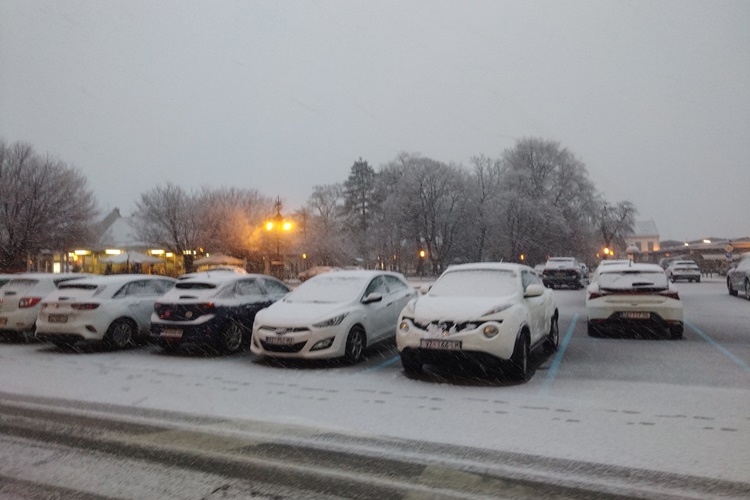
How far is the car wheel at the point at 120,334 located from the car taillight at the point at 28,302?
2.59 m

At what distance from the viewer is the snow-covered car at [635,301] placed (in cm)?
1095

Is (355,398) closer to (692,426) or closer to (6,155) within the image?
(692,426)

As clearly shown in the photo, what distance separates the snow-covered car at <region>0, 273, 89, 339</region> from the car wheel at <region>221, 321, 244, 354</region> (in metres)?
4.12

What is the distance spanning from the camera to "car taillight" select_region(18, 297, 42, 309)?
12.1m

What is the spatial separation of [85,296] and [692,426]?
10.1 m

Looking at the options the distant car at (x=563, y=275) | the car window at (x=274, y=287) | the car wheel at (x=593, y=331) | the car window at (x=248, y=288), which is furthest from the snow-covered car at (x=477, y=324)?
the distant car at (x=563, y=275)

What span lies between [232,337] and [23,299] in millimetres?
5263

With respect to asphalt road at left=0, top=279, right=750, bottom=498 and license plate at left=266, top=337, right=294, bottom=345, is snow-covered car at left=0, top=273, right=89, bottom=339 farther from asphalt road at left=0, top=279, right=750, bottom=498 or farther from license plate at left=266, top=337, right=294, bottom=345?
license plate at left=266, top=337, right=294, bottom=345

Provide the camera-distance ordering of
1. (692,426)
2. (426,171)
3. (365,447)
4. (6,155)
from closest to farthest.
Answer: (365,447) → (692,426) → (6,155) → (426,171)

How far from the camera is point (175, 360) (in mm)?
9867

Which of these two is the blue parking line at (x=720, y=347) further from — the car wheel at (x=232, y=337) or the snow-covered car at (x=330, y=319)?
the car wheel at (x=232, y=337)

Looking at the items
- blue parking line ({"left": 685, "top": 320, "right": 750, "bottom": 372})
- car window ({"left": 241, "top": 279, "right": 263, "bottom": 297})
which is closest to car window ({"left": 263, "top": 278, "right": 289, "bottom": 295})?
car window ({"left": 241, "top": 279, "right": 263, "bottom": 297})

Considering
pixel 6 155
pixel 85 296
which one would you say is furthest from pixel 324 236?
pixel 85 296

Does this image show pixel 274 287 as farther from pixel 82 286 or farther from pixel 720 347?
pixel 720 347
